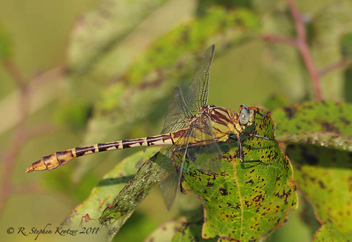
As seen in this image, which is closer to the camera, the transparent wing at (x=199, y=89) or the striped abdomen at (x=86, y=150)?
the striped abdomen at (x=86, y=150)

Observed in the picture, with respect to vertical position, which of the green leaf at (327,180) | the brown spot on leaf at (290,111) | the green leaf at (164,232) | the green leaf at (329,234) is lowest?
the green leaf at (329,234)

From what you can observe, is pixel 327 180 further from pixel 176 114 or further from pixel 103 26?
pixel 103 26

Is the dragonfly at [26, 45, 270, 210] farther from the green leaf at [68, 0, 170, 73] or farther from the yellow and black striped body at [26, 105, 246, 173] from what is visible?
the green leaf at [68, 0, 170, 73]

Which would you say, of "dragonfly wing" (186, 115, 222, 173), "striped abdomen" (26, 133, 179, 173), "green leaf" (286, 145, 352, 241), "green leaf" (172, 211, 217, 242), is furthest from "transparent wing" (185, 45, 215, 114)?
"green leaf" (172, 211, 217, 242)

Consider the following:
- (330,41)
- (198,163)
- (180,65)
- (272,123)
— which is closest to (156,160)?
(198,163)

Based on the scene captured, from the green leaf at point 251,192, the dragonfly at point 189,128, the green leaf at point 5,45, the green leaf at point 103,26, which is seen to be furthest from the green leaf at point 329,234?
the green leaf at point 5,45

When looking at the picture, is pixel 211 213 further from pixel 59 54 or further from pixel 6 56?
pixel 59 54

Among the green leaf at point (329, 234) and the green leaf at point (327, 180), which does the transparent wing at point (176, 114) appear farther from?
the green leaf at point (329, 234)
